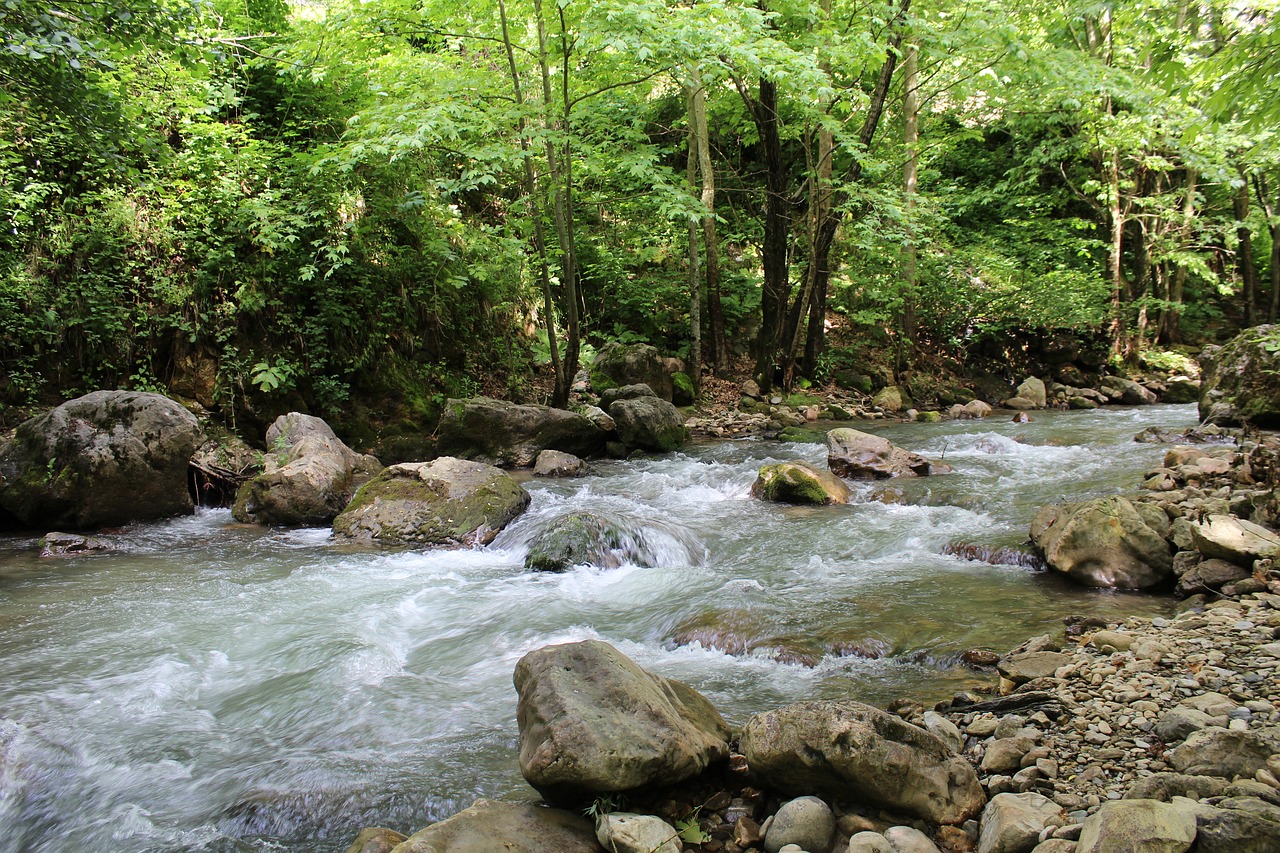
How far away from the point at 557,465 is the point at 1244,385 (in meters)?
8.71

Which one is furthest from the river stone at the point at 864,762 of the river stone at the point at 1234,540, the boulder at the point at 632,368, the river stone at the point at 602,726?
the boulder at the point at 632,368

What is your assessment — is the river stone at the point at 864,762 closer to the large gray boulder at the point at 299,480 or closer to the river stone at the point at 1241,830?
the river stone at the point at 1241,830

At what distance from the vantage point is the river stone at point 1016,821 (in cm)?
230

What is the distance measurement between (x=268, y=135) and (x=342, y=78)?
61.0 inches

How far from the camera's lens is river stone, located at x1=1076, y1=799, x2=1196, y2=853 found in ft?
6.48

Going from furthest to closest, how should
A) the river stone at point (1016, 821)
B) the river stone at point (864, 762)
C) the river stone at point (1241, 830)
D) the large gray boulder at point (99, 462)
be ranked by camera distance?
the large gray boulder at point (99, 462) < the river stone at point (864, 762) < the river stone at point (1016, 821) < the river stone at point (1241, 830)

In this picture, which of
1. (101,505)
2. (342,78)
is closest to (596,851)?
(101,505)

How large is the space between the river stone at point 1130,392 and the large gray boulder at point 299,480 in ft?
48.6

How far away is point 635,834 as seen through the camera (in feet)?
8.46

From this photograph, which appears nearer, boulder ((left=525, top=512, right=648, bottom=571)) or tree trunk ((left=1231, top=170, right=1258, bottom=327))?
boulder ((left=525, top=512, right=648, bottom=571))

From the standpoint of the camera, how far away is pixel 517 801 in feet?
9.91

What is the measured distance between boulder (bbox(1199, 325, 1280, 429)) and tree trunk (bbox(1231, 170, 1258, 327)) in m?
9.55

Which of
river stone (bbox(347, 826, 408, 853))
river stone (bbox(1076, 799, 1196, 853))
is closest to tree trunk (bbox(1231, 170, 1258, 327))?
river stone (bbox(1076, 799, 1196, 853))

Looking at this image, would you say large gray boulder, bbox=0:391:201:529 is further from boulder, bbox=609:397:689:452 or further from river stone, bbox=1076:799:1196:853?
river stone, bbox=1076:799:1196:853
